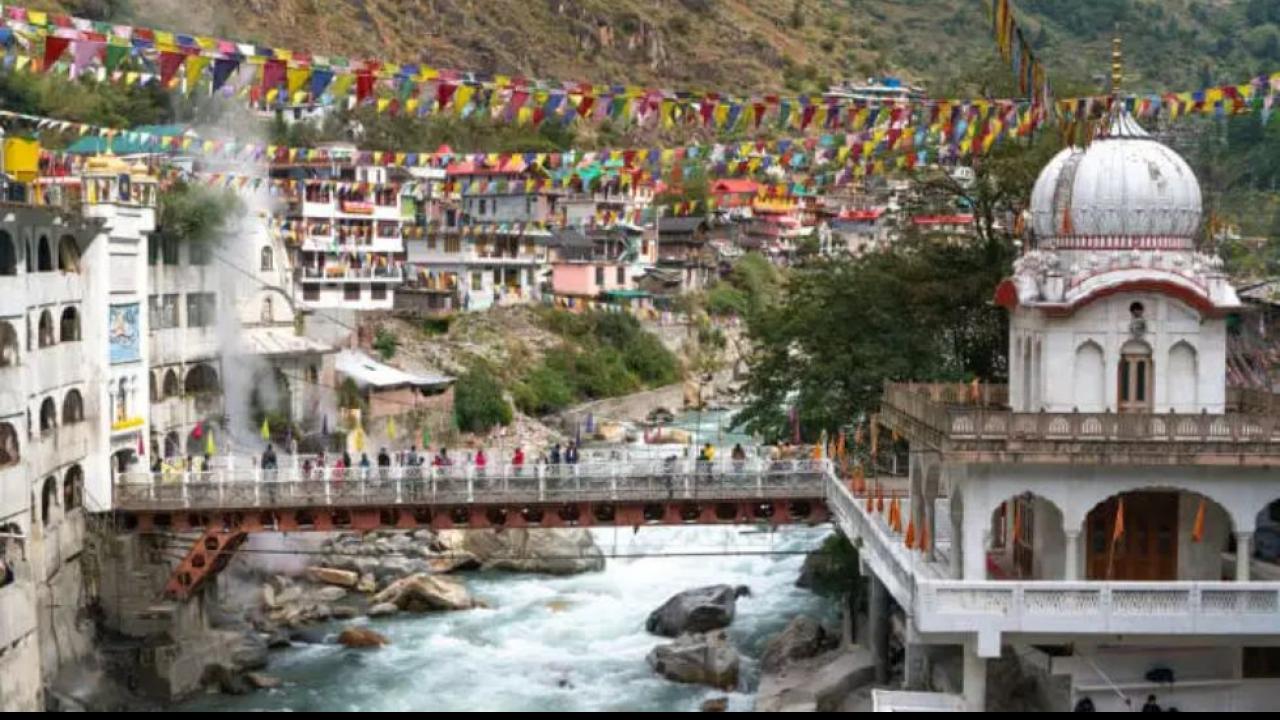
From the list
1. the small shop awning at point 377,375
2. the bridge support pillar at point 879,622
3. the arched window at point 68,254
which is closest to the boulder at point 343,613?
the arched window at point 68,254

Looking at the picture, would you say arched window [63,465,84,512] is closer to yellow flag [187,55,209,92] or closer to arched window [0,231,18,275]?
arched window [0,231,18,275]

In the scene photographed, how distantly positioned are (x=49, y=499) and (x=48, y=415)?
2.03 m

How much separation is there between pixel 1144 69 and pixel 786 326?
497ft

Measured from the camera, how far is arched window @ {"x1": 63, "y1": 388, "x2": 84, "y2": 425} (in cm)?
4188

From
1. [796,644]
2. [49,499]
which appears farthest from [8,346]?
[796,644]

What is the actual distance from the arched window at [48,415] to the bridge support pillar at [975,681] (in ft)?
72.9

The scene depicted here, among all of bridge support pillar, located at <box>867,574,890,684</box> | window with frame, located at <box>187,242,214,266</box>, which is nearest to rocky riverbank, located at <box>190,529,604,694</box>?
window with frame, located at <box>187,242,214,266</box>

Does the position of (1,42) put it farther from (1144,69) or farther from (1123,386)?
(1144,69)

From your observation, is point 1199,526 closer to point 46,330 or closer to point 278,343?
point 46,330

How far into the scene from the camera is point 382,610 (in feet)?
160

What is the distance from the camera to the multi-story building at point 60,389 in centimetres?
3650

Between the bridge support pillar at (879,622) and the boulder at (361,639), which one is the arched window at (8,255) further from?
the bridge support pillar at (879,622)

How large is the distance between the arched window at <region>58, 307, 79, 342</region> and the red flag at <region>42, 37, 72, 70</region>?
41.9 feet

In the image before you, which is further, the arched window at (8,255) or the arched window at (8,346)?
the arched window at (8,255)
